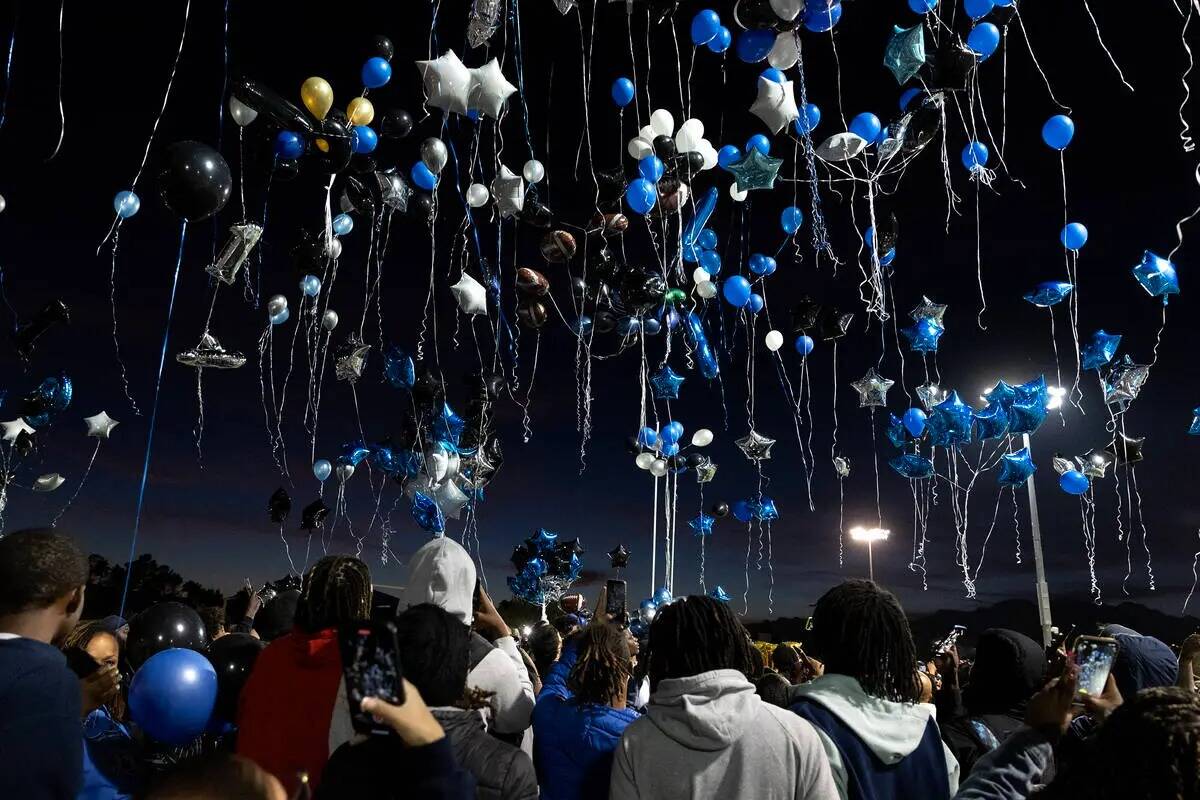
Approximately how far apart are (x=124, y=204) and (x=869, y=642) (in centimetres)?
651

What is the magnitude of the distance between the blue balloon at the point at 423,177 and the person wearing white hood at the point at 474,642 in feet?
15.1

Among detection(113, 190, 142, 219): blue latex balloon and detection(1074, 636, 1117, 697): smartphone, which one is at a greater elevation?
detection(113, 190, 142, 219): blue latex balloon

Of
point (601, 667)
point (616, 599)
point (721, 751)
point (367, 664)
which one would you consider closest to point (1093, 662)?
point (721, 751)

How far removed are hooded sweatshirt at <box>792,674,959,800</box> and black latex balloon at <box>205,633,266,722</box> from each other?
211 centimetres

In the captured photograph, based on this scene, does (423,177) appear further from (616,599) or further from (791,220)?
(616,599)

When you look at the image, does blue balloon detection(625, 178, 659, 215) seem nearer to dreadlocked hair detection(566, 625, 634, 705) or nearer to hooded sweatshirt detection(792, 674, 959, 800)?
dreadlocked hair detection(566, 625, 634, 705)

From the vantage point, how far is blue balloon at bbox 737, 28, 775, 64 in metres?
5.00

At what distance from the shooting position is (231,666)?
2.93 metres

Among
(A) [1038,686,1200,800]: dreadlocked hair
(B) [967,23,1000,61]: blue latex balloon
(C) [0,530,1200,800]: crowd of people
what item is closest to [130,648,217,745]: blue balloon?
(C) [0,530,1200,800]: crowd of people

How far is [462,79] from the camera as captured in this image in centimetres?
516

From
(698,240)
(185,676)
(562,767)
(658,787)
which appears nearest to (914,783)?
(658,787)

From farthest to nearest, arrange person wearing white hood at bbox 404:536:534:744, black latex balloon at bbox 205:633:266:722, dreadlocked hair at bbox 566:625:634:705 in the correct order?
black latex balloon at bbox 205:633:266:722, person wearing white hood at bbox 404:536:534:744, dreadlocked hair at bbox 566:625:634:705

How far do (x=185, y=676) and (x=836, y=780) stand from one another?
2.27 meters

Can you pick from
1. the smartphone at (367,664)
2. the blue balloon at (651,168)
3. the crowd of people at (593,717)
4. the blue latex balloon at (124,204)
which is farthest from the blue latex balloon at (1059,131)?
the blue latex balloon at (124,204)
